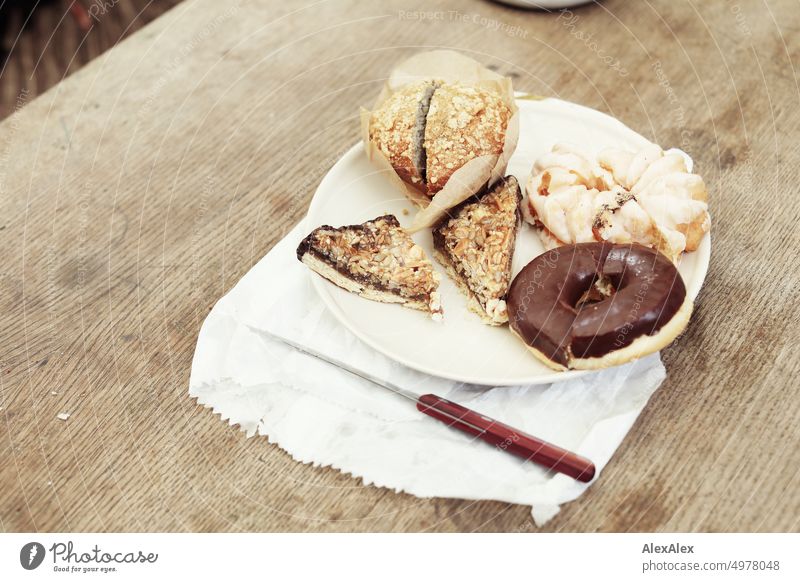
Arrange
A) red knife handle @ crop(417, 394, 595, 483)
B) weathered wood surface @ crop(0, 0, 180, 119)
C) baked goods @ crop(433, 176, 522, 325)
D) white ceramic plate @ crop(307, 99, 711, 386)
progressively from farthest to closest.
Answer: weathered wood surface @ crop(0, 0, 180, 119)
baked goods @ crop(433, 176, 522, 325)
white ceramic plate @ crop(307, 99, 711, 386)
red knife handle @ crop(417, 394, 595, 483)

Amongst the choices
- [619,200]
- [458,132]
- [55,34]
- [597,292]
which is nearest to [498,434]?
[597,292]

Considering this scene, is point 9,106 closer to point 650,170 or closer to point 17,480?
point 17,480

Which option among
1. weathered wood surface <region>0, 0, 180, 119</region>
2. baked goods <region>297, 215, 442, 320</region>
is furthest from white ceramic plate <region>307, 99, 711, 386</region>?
weathered wood surface <region>0, 0, 180, 119</region>

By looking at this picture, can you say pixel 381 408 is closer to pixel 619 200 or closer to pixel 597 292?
pixel 597 292

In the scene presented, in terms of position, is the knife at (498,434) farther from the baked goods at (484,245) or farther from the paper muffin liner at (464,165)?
the paper muffin liner at (464,165)

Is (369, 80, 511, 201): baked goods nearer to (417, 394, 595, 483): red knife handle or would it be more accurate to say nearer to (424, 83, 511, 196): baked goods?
(424, 83, 511, 196): baked goods
